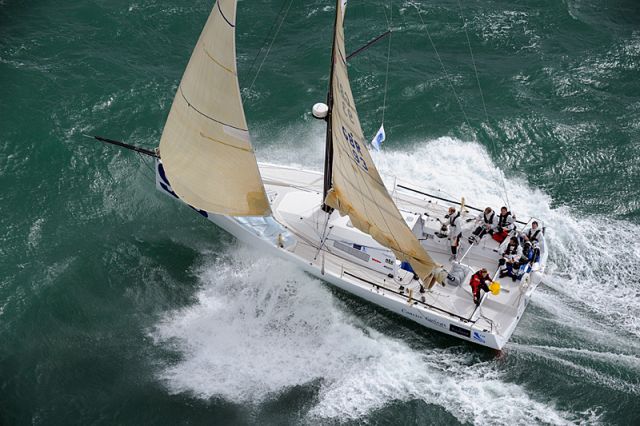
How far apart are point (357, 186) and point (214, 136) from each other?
187 inches

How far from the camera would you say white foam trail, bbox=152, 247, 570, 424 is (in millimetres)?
23969

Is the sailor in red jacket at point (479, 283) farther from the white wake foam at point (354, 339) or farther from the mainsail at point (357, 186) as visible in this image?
the white wake foam at point (354, 339)

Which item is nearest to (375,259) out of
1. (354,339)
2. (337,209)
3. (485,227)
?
(337,209)

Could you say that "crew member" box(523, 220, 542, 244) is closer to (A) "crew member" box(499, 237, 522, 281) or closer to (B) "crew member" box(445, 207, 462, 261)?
(A) "crew member" box(499, 237, 522, 281)

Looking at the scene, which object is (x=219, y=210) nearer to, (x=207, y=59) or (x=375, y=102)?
(x=207, y=59)

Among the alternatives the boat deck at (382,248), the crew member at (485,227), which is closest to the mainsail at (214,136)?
the boat deck at (382,248)

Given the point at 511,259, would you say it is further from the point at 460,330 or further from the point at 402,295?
the point at 402,295

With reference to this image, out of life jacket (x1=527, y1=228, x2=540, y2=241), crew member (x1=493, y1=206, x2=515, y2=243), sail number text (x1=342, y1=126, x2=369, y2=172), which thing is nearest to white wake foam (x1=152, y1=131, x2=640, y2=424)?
life jacket (x1=527, y1=228, x2=540, y2=241)

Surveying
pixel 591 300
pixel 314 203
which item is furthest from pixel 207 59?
pixel 591 300

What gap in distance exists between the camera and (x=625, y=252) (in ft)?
92.9

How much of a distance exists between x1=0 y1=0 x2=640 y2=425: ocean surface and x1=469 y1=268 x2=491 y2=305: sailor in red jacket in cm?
191

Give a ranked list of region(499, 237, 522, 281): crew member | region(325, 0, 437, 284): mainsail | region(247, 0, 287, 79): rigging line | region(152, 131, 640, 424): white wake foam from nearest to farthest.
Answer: region(325, 0, 437, 284): mainsail
region(152, 131, 640, 424): white wake foam
region(499, 237, 522, 281): crew member
region(247, 0, 287, 79): rigging line

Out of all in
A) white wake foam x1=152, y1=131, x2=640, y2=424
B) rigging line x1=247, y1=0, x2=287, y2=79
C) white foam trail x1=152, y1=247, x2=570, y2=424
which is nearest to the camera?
white foam trail x1=152, y1=247, x2=570, y2=424

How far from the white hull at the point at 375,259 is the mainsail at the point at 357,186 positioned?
5.62 ft
